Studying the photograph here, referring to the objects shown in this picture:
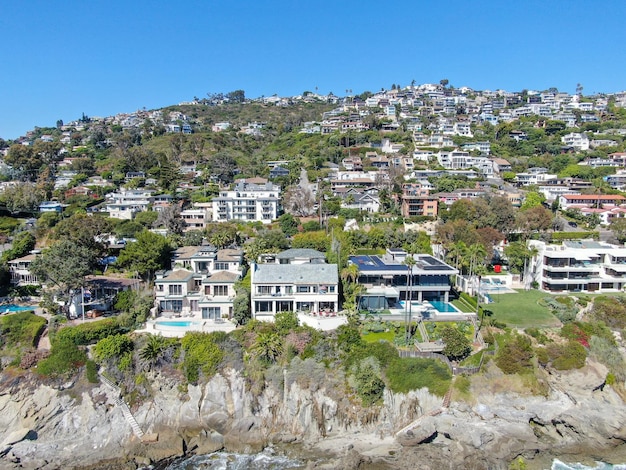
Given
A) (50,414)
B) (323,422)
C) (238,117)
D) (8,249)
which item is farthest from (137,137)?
(323,422)

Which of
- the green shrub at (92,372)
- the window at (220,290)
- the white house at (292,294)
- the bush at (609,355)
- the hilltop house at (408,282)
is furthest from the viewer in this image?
the hilltop house at (408,282)

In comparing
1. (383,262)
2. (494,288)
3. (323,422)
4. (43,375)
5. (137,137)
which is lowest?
(323,422)

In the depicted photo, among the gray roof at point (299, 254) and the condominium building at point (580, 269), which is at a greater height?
the gray roof at point (299, 254)

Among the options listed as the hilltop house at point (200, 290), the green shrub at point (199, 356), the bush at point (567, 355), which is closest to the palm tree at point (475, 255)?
the bush at point (567, 355)

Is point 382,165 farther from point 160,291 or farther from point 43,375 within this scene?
point 43,375

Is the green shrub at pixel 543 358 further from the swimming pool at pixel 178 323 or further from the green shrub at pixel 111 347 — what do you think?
Result: the green shrub at pixel 111 347
